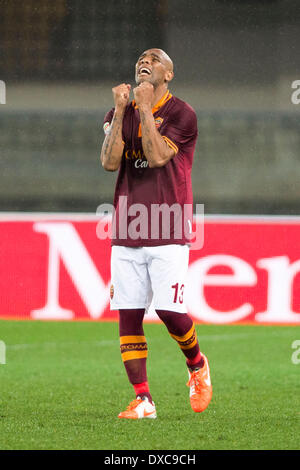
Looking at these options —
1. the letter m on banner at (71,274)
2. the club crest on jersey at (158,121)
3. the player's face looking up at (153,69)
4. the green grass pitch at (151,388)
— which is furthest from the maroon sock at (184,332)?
the letter m on banner at (71,274)

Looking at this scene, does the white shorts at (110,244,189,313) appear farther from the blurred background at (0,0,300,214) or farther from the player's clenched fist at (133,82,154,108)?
the blurred background at (0,0,300,214)

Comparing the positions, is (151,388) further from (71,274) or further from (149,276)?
(71,274)

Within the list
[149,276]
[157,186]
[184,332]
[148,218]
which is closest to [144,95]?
[157,186]

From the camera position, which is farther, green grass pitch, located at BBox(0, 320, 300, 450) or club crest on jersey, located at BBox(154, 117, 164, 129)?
club crest on jersey, located at BBox(154, 117, 164, 129)

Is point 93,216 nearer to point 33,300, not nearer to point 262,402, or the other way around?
point 33,300

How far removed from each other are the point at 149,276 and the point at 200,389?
54 cm

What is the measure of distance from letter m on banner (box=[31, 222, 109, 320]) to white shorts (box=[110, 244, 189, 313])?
3568mm

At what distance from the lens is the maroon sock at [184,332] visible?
3.59m

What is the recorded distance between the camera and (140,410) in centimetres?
359

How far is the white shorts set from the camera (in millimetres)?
3557

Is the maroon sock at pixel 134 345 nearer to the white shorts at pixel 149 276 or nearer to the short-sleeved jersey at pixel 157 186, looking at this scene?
the white shorts at pixel 149 276

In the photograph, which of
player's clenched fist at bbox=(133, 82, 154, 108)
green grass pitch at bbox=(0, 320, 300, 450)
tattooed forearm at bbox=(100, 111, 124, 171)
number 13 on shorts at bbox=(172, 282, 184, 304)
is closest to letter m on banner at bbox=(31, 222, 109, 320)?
green grass pitch at bbox=(0, 320, 300, 450)

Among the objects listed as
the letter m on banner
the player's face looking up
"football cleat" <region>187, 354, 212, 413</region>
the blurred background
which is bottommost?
"football cleat" <region>187, 354, 212, 413</region>
